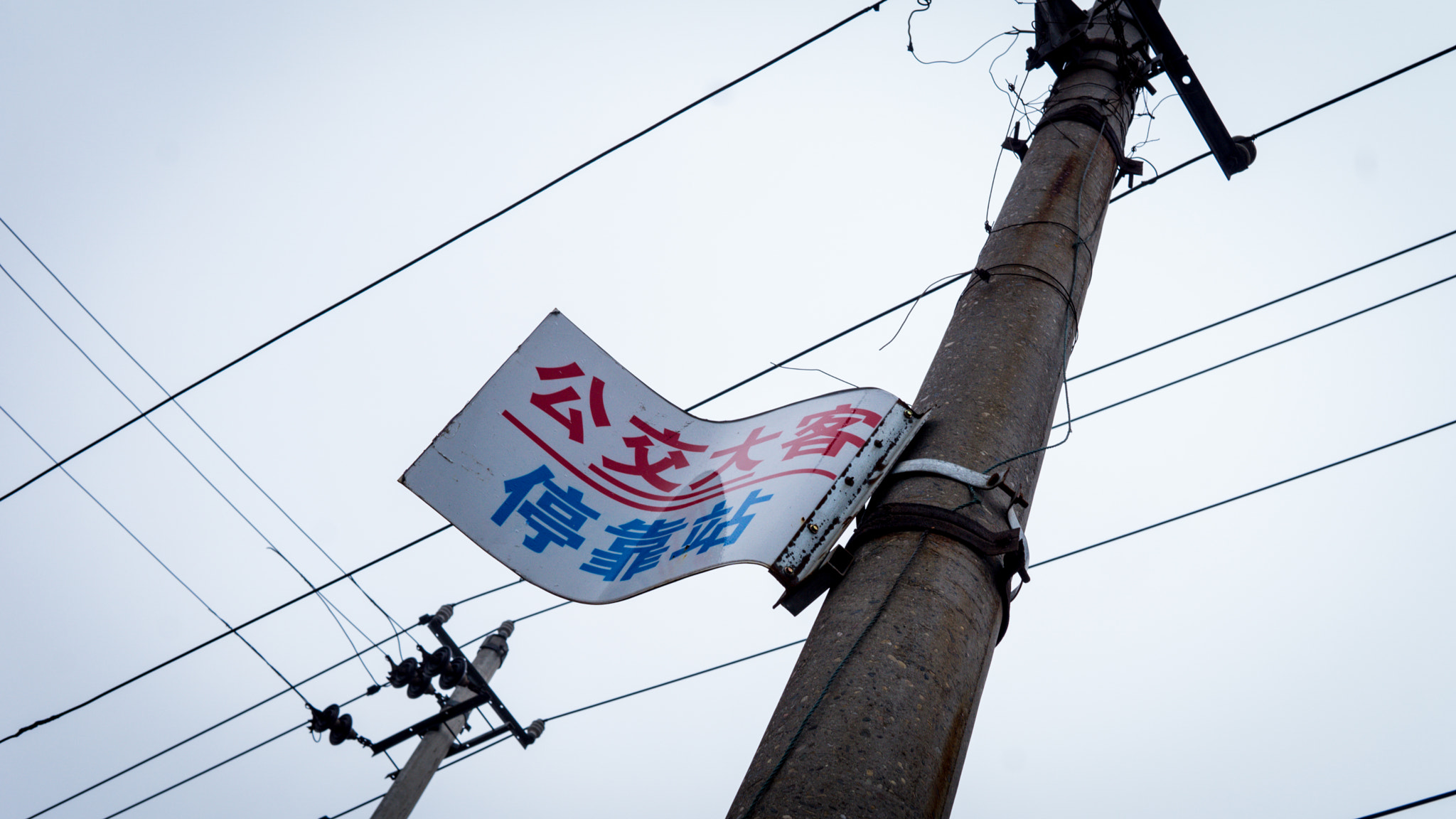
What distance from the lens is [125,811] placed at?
10.5 meters

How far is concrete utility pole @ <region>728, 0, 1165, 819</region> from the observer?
1946 mm

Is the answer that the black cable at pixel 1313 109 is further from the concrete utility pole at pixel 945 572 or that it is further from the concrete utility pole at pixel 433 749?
the concrete utility pole at pixel 433 749

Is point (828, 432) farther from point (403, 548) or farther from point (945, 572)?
point (403, 548)

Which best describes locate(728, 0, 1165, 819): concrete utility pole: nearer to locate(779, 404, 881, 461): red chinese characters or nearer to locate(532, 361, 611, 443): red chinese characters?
locate(779, 404, 881, 461): red chinese characters

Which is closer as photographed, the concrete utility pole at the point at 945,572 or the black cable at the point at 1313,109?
the concrete utility pole at the point at 945,572

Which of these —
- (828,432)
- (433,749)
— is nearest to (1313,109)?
(828,432)

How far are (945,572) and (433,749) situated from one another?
7.99 meters

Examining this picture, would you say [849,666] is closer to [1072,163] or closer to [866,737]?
[866,737]

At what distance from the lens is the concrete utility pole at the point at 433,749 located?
8.38m

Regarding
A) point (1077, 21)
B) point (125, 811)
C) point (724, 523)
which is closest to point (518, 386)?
point (724, 523)

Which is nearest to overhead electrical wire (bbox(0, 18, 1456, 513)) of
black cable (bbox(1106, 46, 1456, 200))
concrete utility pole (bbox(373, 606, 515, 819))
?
black cable (bbox(1106, 46, 1456, 200))

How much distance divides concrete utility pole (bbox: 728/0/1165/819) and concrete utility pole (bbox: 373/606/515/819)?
24.0 ft

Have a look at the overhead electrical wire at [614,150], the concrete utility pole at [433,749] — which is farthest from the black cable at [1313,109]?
the concrete utility pole at [433,749]

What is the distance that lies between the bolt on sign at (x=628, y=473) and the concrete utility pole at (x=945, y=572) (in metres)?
0.16
